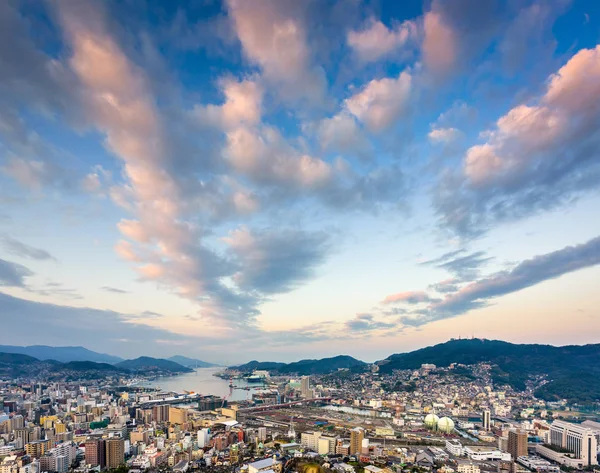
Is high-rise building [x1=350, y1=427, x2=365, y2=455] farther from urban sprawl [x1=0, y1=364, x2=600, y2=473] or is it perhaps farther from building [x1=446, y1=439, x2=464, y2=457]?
building [x1=446, y1=439, x2=464, y2=457]

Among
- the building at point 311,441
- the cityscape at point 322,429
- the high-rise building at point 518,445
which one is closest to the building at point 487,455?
the cityscape at point 322,429

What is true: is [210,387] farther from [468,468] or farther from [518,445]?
[468,468]

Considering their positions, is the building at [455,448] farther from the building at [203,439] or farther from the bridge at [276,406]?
the bridge at [276,406]

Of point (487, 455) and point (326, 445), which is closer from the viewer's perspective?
point (487, 455)

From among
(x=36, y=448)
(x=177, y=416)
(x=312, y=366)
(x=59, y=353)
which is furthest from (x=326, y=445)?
(x=59, y=353)

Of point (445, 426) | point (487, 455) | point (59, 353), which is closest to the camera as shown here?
point (487, 455)

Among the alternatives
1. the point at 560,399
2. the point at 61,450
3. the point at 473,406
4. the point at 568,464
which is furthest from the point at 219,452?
the point at 560,399

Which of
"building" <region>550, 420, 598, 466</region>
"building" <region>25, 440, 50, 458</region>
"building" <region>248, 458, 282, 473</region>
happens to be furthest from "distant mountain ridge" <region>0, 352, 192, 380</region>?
"building" <region>550, 420, 598, 466</region>
